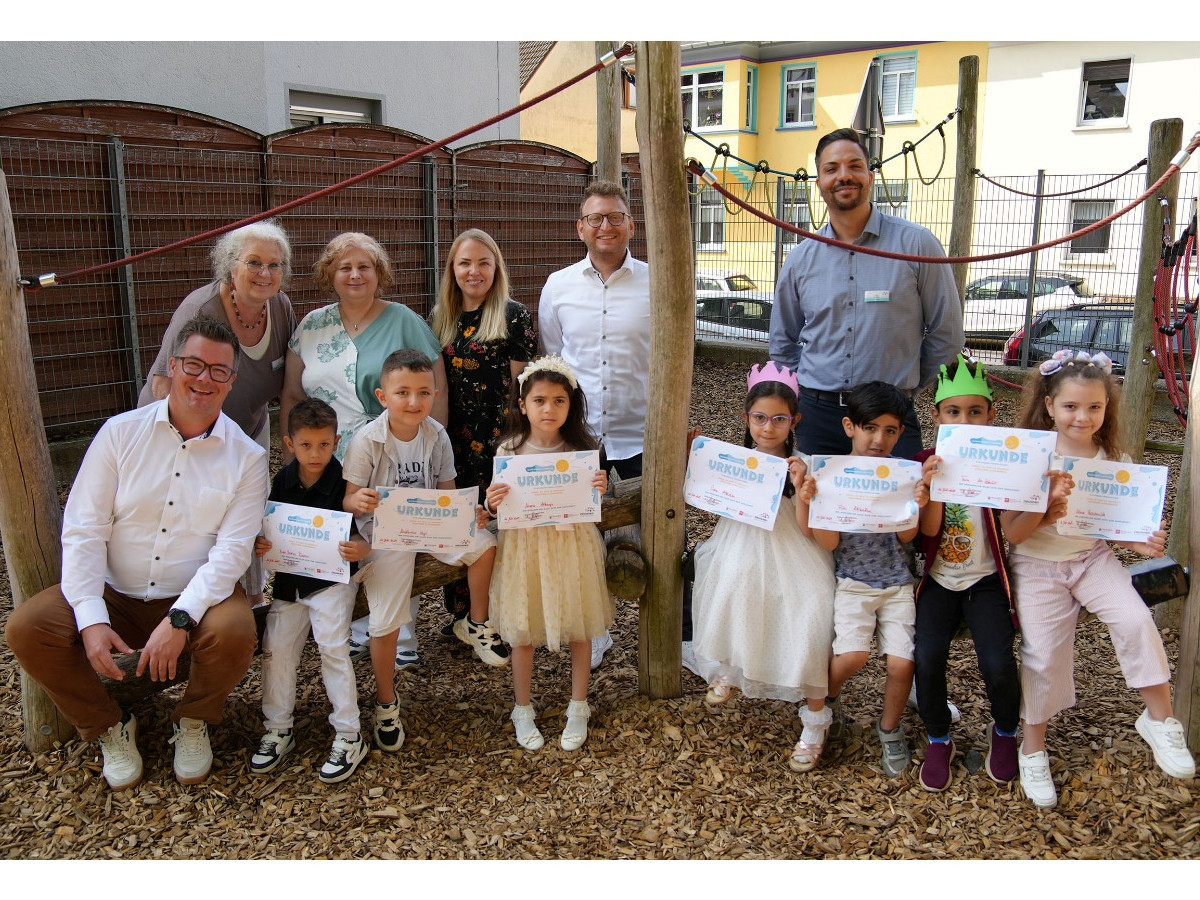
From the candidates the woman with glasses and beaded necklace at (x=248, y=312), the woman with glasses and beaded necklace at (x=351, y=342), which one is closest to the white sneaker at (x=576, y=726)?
the woman with glasses and beaded necklace at (x=351, y=342)

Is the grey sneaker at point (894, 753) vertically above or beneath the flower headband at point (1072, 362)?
beneath

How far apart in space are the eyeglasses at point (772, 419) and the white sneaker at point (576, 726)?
1.14 m

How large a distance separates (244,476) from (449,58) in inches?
364

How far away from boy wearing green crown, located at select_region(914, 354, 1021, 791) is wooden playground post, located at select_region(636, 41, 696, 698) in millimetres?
851

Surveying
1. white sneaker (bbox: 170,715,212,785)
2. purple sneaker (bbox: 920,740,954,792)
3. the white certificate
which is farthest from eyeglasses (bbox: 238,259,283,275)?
purple sneaker (bbox: 920,740,954,792)

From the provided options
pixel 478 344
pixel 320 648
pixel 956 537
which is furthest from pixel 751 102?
pixel 320 648

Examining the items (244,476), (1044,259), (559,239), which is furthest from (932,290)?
(1044,259)

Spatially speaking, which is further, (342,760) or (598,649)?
(598,649)

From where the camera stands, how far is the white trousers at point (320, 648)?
9.94 feet

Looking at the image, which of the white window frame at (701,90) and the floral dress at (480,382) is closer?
the floral dress at (480,382)

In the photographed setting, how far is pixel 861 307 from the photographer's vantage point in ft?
11.1

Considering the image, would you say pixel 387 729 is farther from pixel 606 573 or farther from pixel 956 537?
pixel 956 537

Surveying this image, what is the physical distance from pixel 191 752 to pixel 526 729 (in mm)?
1078

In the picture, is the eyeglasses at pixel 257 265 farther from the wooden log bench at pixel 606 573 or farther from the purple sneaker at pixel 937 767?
the purple sneaker at pixel 937 767
